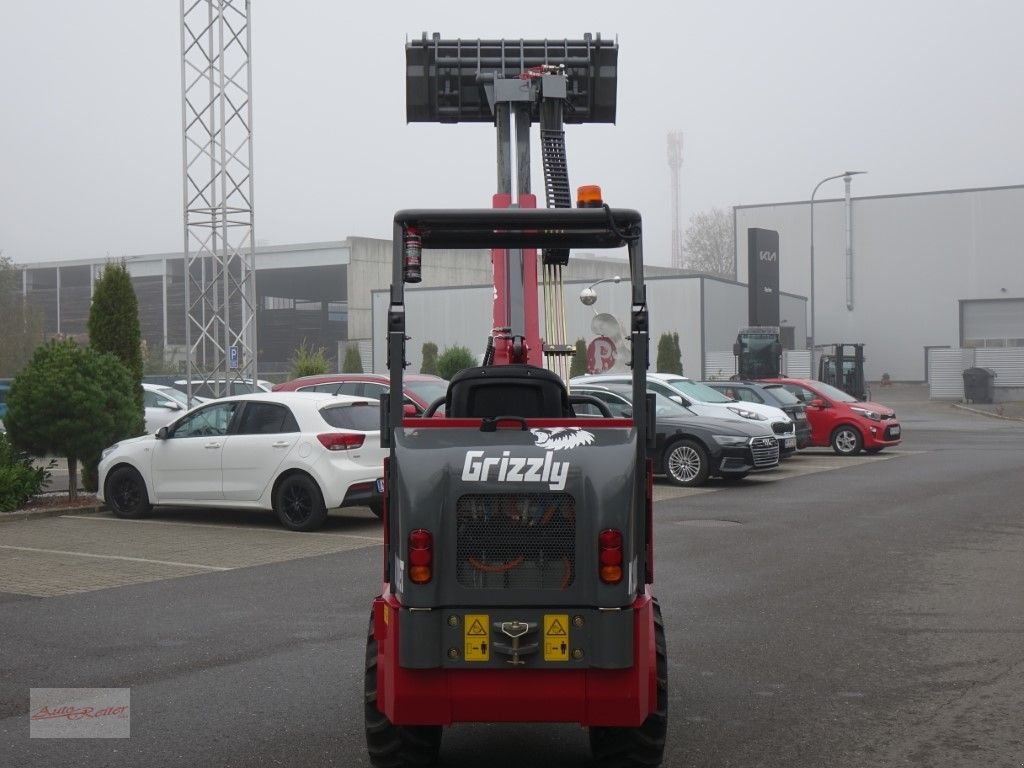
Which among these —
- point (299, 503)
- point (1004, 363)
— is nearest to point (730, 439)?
point (299, 503)

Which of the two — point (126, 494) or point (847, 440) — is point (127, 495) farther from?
point (847, 440)

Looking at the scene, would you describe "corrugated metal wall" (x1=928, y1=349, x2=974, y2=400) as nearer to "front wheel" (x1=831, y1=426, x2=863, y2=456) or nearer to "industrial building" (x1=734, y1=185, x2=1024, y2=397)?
"industrial building" (x1=734, y1=185, x2=1024, y2=397)

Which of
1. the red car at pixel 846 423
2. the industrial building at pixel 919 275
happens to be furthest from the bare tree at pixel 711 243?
the red car at pixel 846 423

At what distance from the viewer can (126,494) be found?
15195mm

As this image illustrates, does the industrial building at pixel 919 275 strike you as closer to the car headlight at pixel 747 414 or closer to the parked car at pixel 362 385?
the car headlight at pixel 747 414

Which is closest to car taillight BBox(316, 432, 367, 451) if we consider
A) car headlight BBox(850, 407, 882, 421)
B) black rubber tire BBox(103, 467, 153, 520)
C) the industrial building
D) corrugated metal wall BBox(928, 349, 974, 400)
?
black rubber tire BBox(103, 467, 153, 520)

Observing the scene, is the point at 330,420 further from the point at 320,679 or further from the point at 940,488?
the point at 940,488

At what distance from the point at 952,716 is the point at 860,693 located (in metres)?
0.58

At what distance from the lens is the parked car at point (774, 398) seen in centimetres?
2478

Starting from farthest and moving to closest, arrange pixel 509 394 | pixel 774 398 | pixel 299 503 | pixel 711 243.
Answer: pixel 711 243
pixel 774 398
pixel 299 503
pixel 509 394

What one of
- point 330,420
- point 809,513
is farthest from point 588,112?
point 809,513

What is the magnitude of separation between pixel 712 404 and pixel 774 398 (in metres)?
3.58

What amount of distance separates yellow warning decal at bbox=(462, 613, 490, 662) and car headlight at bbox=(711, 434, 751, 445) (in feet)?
Answer: 47.6

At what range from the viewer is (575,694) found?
4926mm
